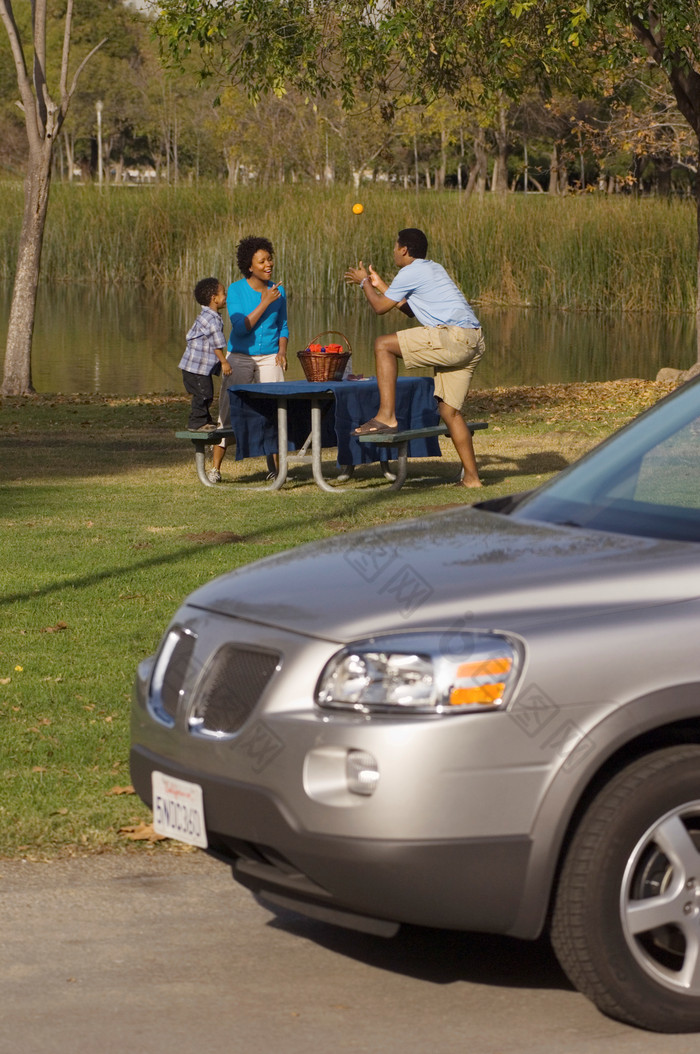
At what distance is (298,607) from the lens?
394 cm

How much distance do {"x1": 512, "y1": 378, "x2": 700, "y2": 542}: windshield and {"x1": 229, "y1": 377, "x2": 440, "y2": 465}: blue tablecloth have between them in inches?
273

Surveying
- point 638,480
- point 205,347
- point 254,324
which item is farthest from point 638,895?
point 205,347

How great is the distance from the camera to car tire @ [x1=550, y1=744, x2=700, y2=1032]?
11.7 feet

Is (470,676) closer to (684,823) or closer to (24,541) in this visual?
(684,823)

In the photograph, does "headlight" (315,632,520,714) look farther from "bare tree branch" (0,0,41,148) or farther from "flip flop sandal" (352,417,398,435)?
"bare tree branch" (0,0,41,148)

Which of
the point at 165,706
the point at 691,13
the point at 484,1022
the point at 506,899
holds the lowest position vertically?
the point at 484,1022

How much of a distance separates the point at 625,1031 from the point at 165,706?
1.38m

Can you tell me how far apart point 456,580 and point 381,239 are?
117 ft

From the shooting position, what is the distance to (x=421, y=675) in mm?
3605

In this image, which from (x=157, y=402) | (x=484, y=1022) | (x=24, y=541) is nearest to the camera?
(x=484, y=1022)

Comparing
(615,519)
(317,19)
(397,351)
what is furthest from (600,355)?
(615,519)

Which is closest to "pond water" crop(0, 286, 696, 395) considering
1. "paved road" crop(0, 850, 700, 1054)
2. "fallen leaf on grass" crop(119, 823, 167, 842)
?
"fallen leaf on grass" crop(119, 823, 167, 842)

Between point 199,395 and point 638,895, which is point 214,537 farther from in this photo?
point 638,895

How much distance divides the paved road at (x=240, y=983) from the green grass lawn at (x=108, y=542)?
0.55m
